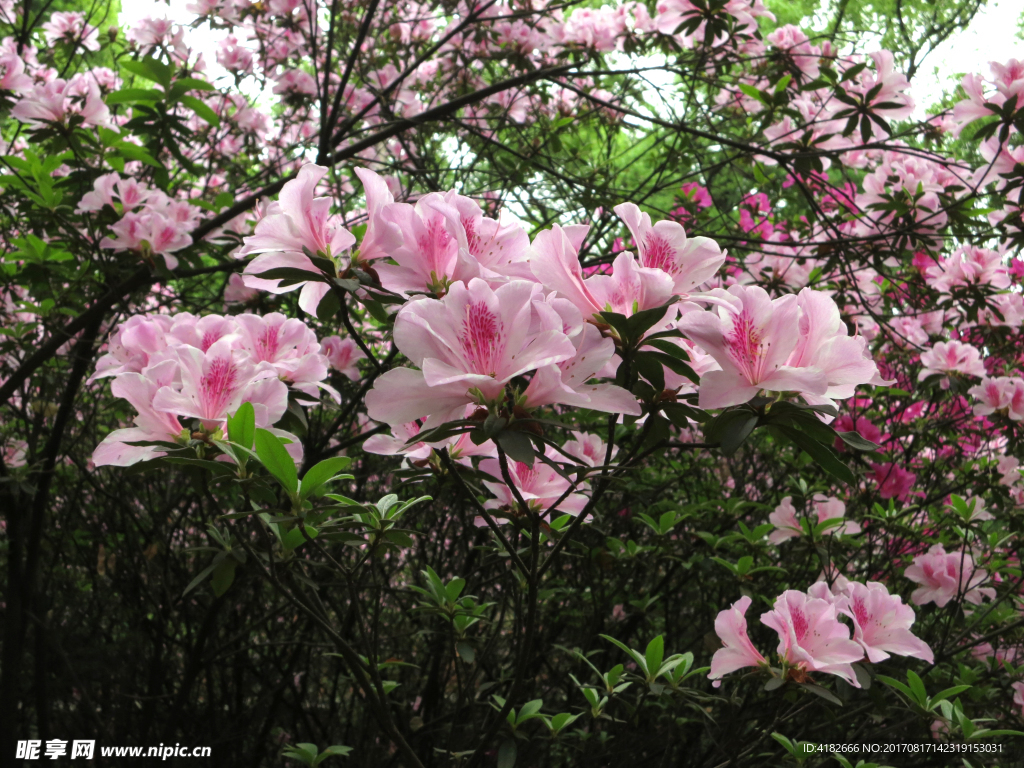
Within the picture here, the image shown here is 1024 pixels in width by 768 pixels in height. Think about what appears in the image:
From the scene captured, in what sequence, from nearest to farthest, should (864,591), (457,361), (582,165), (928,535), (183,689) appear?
(457,361) < (864,591) < (183,689) < (928,535) < (582,165)

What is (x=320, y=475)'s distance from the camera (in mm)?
1007

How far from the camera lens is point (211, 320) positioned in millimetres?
1178

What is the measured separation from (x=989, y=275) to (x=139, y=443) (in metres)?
2.97

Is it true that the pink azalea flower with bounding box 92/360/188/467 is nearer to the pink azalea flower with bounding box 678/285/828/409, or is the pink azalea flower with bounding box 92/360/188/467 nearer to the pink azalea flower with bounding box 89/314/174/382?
the pink azalea flower with bounding box 89/314/174/382

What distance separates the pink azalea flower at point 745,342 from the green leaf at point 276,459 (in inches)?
20.4

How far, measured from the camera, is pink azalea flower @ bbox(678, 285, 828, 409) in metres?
0.83

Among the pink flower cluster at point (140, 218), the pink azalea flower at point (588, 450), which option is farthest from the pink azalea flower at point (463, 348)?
the pink flower cluster at point (140, 218)

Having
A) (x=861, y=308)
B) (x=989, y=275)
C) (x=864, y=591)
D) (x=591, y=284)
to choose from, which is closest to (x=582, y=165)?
(x=861, y=308)

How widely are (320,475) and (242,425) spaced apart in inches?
4.8

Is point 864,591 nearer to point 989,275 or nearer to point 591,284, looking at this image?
point 591,284

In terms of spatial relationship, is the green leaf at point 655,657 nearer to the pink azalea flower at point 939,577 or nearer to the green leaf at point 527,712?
the green leaf at point 527,712

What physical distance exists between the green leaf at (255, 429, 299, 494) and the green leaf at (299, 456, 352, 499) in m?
0.02

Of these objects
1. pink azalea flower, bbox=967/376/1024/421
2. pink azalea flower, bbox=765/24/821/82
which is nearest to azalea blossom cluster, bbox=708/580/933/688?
pink azalea flower, bbox=967/376/1024/421

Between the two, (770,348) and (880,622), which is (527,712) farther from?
(770,348)
